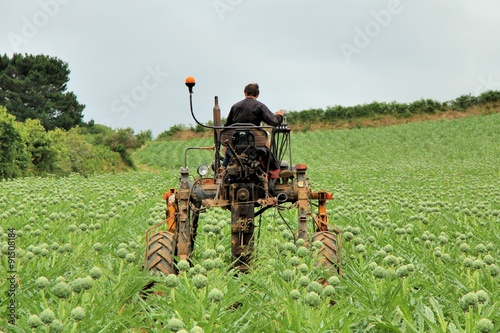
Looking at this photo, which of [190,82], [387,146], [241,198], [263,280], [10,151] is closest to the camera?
[263,280]

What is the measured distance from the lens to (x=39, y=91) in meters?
56.5

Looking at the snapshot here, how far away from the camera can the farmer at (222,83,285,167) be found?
5.84 metres

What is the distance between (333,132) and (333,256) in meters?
50.4

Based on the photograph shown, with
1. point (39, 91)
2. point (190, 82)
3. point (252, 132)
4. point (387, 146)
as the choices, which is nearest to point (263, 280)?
point (252, 132)

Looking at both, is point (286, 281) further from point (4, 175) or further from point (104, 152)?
point (104, 152)

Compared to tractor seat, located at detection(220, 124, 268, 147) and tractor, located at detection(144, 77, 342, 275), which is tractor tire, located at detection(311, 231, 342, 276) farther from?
tractor seat, located at detection(220, 124, 268, 147)

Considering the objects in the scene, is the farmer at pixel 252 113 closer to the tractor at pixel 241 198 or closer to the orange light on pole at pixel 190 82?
the tractor at pixel 241 198

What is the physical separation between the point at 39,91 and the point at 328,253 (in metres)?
56.1

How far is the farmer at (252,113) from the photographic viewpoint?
5.84 meters

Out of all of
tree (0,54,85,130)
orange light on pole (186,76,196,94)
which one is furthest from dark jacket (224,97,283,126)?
tree (0,54,85,130)

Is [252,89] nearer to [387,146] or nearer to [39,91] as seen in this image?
[387,146]

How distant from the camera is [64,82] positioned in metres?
59.2

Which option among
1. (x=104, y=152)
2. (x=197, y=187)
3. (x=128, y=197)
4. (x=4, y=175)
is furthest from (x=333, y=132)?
(x=197, y=187)

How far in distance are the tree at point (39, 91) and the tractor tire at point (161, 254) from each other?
51231mm
